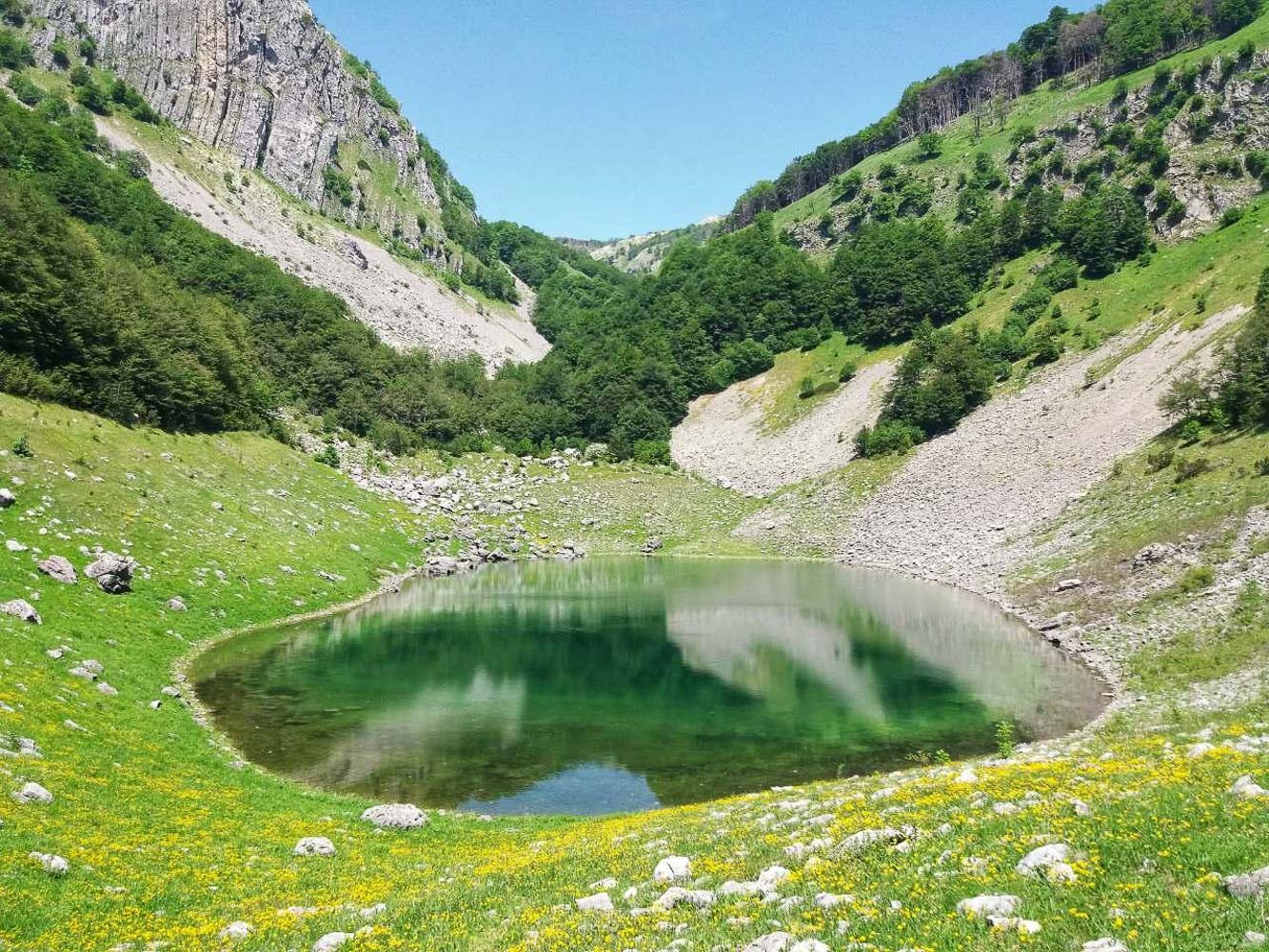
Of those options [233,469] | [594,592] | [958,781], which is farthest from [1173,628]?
[233,469]

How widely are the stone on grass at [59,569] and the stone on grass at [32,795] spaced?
925 inches

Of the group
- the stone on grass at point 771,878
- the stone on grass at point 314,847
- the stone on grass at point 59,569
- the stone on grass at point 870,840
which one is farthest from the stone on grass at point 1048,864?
the stone on grass at point 59,569

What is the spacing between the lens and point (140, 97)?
137 meters

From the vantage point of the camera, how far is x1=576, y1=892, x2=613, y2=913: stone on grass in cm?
1108

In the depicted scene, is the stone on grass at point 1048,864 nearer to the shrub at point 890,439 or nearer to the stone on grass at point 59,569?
the stone on grass at point 59,569

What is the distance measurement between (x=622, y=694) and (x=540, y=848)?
60.8 ft

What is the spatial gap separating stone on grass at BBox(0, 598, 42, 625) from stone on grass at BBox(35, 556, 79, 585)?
5.54m

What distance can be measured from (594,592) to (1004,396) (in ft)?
200

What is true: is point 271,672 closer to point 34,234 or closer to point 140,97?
point 34,234

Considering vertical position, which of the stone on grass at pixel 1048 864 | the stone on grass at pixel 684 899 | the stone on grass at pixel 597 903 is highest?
the stone on grass at pixel 1048 864

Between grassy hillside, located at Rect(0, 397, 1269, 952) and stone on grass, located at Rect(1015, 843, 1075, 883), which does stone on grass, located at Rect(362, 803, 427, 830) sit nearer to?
grassy hillside, located at Rect(0, 397, 1269, 952)

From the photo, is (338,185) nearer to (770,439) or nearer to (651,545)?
(770,439)

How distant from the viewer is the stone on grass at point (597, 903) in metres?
11.1

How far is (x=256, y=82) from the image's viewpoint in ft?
505
